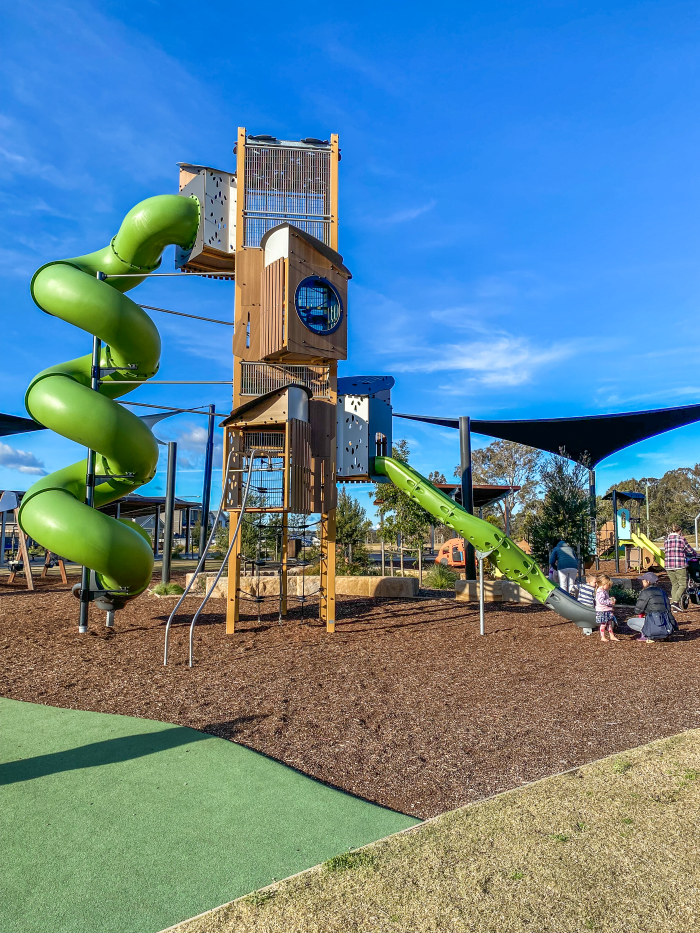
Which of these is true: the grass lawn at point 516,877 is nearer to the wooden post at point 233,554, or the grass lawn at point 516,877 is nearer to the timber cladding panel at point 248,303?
the wooden post at point 233,554

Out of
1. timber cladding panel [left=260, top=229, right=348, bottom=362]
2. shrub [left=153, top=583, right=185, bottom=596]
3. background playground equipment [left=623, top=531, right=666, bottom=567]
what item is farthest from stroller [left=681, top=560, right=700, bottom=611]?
shrub [left=153, top=583, right=185, bottom=596]

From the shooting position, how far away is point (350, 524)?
22.7 meters

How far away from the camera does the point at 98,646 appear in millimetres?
9453

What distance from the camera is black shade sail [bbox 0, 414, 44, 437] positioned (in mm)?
26047

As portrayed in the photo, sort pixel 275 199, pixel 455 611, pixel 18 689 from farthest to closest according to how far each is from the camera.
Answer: pixel 455 611 < pixel 275 199 < pixel 18 689

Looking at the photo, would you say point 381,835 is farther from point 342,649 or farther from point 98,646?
point 98,646

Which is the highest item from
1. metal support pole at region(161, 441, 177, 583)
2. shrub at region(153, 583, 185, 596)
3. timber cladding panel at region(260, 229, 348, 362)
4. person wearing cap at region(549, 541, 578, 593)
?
timber cladding panel at region(260, 229, 348, 362)

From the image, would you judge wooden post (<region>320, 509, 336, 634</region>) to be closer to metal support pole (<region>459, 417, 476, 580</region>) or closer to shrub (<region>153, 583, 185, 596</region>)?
shrub (<region>153, 583, 185, 596</region>)

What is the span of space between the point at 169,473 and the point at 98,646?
32.8 feet

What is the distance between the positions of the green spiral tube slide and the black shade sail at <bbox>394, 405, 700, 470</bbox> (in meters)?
16.1

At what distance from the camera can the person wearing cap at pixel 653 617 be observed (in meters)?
10.0

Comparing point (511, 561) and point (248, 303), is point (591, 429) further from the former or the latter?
point (248, 303)

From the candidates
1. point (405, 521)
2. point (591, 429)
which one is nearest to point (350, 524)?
point (405, 521)

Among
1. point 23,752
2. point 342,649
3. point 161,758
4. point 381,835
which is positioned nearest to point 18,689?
point 23,752
